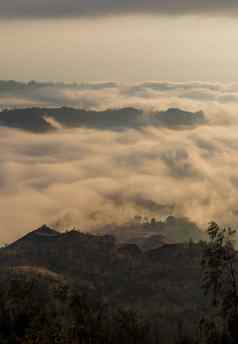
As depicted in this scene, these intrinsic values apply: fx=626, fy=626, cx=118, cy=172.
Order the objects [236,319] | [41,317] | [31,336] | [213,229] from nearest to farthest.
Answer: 1. [213,229]
2. [236,319]
3. [31,336]
4. [41,317]

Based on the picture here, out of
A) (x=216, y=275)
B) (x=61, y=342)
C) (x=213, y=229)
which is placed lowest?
(x=61, y=342)

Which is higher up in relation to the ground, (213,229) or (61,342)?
(213,229)

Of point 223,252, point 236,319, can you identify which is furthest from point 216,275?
point 236,319

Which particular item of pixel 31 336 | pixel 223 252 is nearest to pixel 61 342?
pixel 31 336

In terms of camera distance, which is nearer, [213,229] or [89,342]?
[213,229]

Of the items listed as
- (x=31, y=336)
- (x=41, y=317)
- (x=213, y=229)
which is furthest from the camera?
(x=41, y=317)

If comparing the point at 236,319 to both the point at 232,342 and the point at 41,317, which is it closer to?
the point at 232,342

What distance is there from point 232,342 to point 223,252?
6323 centimetres

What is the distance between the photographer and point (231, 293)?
146 m

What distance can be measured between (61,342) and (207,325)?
38.2 meters

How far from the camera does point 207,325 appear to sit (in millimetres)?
159000

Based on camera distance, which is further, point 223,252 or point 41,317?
point 41,317

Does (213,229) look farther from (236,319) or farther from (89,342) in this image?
(89,342)

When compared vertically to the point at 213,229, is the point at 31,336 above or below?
below
